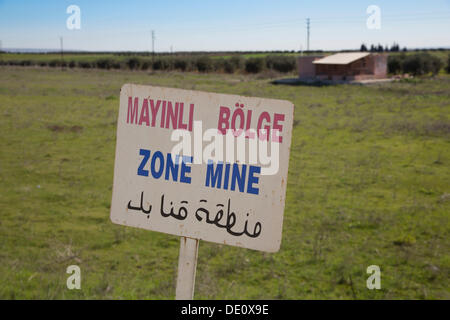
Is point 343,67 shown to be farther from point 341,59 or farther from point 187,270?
point 187,270

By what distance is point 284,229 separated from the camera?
25.5ft

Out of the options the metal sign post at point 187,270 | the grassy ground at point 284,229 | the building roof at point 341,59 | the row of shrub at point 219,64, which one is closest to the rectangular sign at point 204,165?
the metal sign post at point 187,270

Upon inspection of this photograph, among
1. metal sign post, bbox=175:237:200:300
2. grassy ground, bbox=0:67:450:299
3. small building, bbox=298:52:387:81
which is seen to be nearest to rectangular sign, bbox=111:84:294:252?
metal sign post, bbox=175:237:200:300

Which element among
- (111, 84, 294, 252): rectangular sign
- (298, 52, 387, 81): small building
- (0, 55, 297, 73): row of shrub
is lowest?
(111, 84, 294, 252): rectangular sign

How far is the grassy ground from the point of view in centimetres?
581

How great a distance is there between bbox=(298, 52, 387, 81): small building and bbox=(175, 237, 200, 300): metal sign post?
141 ft

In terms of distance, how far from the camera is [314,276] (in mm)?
6156

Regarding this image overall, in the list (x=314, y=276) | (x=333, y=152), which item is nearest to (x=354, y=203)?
(x=314, y=276)

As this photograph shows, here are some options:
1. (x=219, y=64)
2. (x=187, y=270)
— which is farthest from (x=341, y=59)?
(x=187, y=270)

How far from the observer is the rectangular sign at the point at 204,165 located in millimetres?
1951

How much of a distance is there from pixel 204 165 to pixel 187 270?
518mm

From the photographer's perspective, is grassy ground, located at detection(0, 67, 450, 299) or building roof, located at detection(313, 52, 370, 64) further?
building roof, located at detection(313, 52, 370, 64)

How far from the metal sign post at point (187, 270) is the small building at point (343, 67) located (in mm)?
43041

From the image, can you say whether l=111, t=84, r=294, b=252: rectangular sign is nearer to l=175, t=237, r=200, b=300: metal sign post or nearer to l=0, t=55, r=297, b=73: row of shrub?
l=175, t=237, r=200, b=300: metal sign post
